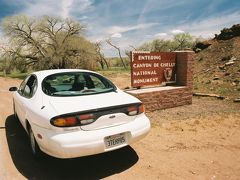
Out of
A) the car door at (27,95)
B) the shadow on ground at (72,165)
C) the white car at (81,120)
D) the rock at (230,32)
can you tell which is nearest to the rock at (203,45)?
the rock at (230,32)

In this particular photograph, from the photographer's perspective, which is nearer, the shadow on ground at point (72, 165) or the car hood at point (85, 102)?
the car hood at point (85, 102)

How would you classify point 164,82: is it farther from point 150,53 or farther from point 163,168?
point 163,168

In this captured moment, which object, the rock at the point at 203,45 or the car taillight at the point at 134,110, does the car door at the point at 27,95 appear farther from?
the rock at the point at 203,45

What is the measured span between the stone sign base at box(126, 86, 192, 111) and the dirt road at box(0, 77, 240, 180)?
1.47 metres

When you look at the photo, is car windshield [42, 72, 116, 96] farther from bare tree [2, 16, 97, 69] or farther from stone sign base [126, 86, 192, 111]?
bare tree [2, 16, 97, 69]

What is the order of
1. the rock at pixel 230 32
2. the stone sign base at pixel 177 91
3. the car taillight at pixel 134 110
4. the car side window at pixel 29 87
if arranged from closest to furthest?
the car taillight at pixel 134 110 < the car side window at pixel 29 87 < the stone sign base at pixel 177 91 < the rock at pixel 230 32

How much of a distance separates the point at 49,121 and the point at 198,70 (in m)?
15.3

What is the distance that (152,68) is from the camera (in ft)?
29.2

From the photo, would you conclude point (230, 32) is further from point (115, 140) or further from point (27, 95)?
point (115, 140)

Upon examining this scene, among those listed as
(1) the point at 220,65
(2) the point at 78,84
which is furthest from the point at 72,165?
(1) the point at 220,65

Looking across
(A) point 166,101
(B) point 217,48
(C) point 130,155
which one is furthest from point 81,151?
(B) point 217,48

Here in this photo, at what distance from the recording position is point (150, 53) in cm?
872

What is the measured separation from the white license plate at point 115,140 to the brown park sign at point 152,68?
4511 mm

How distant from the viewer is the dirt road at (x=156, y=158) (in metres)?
4.09
